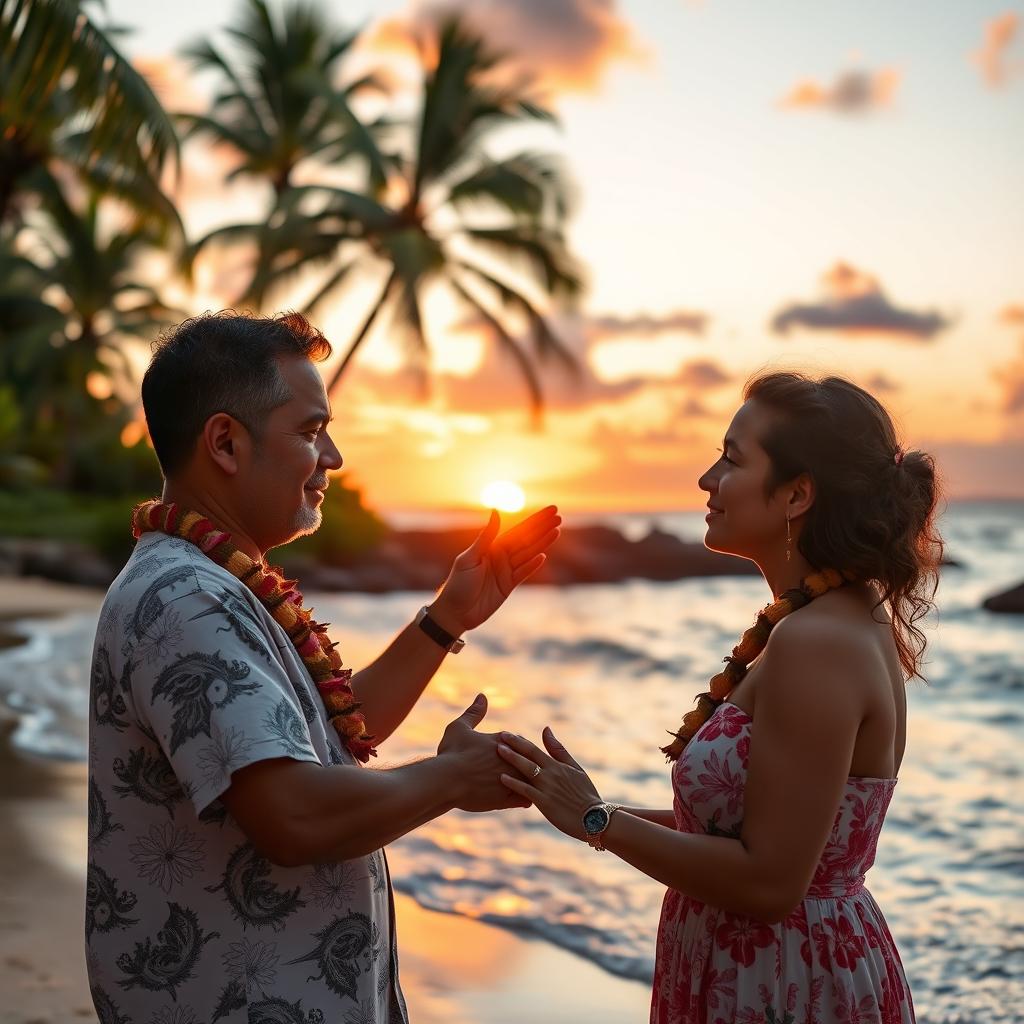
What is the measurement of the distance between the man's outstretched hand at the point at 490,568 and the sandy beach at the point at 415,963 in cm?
217


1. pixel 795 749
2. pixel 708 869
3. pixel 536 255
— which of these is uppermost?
pixel 536 255

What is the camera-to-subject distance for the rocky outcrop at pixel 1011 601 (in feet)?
89.1

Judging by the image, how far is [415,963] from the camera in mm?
5055

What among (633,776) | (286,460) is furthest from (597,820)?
(633,776)

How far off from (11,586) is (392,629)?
26.2 ft

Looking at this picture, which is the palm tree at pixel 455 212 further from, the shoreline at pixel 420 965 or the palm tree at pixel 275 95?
the shoreline at pixel 420 965

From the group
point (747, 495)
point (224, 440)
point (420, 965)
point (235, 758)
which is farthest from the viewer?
point (420, 965)

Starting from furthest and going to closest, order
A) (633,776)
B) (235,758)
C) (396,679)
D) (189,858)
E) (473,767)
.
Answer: (633,776) < (396,679) < (473,767) < (189,858) < (235,758)

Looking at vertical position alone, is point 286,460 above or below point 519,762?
above

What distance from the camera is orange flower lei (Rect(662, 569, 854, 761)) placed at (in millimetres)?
2400

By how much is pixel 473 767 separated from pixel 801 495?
2.85 ft

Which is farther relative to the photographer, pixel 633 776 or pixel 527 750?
pixel 633 776

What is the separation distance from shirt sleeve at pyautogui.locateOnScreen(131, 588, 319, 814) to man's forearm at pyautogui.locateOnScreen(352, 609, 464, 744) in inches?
38.0

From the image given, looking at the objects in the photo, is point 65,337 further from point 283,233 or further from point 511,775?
point 511,775
